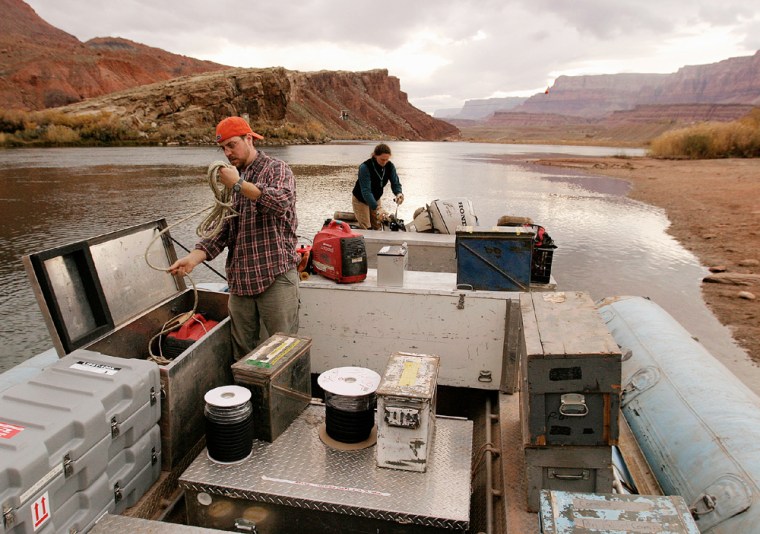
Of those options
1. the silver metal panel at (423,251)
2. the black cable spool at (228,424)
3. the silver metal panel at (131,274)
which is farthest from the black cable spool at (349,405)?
the silver metal panel at (423,251)

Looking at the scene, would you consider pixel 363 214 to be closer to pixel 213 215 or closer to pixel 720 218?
pixel 213 215

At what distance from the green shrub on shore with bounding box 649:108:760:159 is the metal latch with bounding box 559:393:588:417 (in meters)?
43.1

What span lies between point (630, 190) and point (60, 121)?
4984 centimetres

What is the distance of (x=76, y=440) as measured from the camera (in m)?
2.29

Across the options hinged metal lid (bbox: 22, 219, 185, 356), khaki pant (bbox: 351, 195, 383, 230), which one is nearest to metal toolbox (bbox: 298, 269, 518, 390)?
hinged metal lid (bbox: 22, 219, 185, 356)

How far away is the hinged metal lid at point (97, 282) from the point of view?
9.90 ft

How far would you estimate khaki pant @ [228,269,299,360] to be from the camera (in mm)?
3615

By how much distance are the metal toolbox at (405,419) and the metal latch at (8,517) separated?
155 cm

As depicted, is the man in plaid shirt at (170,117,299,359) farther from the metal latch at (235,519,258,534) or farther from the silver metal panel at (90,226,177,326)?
the metal latch at (235,519,258,534)

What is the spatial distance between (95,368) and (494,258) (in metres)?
3.07

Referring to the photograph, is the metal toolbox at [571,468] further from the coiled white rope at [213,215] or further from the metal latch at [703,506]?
the coiled white rope at [213,215]

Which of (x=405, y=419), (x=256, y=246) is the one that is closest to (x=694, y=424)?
(x=405, y=419)

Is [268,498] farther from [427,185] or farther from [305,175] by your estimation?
[305,175]

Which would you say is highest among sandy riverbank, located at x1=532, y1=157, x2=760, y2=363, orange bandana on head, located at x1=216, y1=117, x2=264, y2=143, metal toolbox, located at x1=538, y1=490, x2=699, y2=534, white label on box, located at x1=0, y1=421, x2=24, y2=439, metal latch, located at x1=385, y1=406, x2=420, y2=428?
orange bandana on head, located at x1=216, y1=117, x2=264, y2=143
